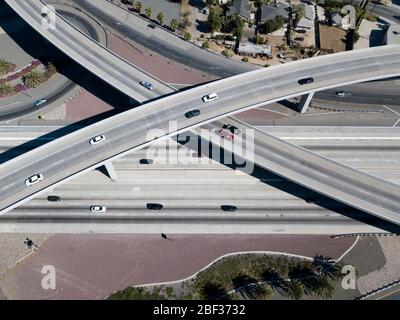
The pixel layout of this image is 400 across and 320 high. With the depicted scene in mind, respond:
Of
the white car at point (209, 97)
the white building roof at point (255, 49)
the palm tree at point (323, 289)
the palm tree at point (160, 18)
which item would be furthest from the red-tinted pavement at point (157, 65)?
the palm tree at point (323, 289)

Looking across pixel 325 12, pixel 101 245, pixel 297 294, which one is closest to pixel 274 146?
pixel 297 294

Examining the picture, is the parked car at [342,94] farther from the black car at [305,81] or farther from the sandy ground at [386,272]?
the sandy ground at [386,272]

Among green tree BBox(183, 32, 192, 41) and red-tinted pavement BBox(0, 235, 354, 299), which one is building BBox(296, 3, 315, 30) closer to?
green tree BBox(183, 32, 192, 41)

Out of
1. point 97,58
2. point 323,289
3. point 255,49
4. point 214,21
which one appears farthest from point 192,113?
point 323,289

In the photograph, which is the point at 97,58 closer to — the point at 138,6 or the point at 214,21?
the point at 138,6

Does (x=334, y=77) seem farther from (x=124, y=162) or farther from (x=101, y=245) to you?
(x=101, y=245)
